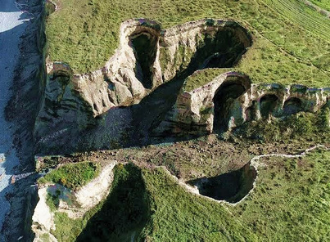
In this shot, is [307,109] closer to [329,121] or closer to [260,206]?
[329,121]

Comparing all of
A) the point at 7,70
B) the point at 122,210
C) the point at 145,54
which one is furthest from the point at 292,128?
the point at 7,70

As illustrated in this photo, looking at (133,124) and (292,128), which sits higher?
(292,128)

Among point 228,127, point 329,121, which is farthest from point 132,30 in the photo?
point 329,121

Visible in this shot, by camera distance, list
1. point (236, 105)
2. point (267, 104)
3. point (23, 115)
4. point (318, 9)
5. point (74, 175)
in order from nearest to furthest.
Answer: point (74, 175)
point (236, 105)
point (267, 104)
point (23, 115)
point (318, 9)

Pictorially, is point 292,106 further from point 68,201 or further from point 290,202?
point 68,201

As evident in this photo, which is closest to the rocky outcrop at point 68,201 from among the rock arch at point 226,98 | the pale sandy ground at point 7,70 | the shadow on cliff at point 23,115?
the shadow on cliff at point 23,115

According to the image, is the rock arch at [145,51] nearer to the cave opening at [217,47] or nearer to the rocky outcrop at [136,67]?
the rocky outcrop at [136,67]
